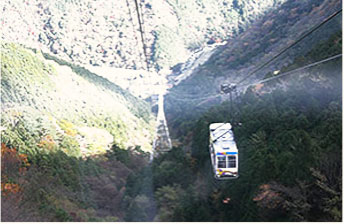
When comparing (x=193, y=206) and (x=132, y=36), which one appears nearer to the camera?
(x=193, y=206)

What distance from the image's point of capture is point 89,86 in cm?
4316

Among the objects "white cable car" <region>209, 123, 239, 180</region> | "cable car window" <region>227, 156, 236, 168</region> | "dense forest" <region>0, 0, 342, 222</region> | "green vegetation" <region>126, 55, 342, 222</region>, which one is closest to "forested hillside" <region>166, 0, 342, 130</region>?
"dense forest" <region>0, 0, 342, 222</region>

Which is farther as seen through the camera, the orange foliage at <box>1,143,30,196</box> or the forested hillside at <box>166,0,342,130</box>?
the forested hillside at <box>166,0,342,130</box>

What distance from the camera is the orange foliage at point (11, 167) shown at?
1564cm

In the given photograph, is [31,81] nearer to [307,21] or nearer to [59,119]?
[59,119]

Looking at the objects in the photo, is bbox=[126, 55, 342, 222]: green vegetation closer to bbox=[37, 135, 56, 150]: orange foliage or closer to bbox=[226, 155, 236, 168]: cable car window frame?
bbox=[226, 155, 236, 168]: cable car window frame

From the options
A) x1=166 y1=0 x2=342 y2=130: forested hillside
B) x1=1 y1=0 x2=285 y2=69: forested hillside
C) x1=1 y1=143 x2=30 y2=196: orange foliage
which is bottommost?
x1=1 y1=143 x2=30 y2=196: orange foliage

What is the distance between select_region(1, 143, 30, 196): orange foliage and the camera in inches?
616

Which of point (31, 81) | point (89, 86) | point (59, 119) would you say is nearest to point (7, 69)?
point (31, 81)

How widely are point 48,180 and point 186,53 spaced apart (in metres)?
79.0

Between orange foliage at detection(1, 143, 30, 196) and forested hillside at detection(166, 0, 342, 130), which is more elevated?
forested hillside at detection(166, 0, 342, 130)

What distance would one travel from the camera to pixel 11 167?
59.1 ft

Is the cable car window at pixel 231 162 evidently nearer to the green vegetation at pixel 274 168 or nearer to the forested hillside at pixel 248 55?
the green vegetation at pixel 274 168

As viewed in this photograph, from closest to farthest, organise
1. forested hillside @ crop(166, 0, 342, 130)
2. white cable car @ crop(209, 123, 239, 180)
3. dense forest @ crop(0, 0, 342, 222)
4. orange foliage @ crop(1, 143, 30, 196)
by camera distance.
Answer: white cable car @ crop(209, 123, 239, 180), dense forest @ crop(0, 0, 342, 222), orange foliage @ crop(1, 143, 30, 196), forested hillside @ crop(166, 0, 342, 130)
